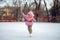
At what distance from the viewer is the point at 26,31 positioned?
49.3 inches

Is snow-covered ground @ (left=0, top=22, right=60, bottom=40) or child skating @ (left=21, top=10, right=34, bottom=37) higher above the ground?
child skating @ (left=21, top=10, right=34, bottom=37)

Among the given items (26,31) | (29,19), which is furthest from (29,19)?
(26,31)

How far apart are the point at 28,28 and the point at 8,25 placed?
199 mm

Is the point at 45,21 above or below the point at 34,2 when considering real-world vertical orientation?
→ below

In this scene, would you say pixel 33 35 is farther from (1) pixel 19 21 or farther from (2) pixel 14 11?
(2) pixel 14 11

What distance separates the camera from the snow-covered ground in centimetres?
124

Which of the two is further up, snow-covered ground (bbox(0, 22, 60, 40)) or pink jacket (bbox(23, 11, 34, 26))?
pink jacket (bbox(23, 11, 34, 26))

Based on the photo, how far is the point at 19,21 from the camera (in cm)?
125

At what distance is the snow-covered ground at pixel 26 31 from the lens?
124cm

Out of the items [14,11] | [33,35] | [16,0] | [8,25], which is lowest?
[33,35]

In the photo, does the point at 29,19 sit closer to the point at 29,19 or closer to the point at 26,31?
the point at 29,19

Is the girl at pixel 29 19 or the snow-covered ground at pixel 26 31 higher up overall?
the girl at pixel 29 19

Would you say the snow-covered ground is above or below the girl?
below

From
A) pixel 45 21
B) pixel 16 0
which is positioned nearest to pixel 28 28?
pixel 45 21
